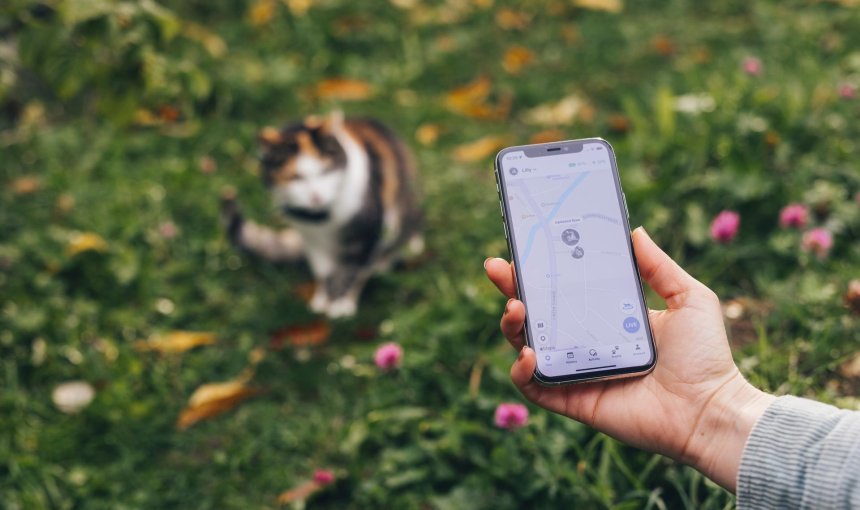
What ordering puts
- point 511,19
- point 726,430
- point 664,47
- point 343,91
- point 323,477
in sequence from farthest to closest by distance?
point 511,19
point 664,47
point 343,91
point 323,477
point 726,430

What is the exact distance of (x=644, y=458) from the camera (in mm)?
1870

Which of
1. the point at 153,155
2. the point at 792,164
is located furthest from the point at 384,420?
the point at 153,155

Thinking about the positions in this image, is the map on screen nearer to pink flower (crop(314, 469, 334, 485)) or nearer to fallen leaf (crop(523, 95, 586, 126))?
pink flower (crop(314, 469, 334, 485))

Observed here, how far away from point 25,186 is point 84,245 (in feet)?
2.70

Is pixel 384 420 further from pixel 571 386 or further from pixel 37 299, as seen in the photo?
pixel 37 299

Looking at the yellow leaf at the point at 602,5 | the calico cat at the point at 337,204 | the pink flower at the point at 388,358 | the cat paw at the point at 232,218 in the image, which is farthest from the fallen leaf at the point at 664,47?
Result: the pink flower at the point at 388,358

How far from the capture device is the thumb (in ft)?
5.07

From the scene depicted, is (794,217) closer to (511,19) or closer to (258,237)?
(258,237)

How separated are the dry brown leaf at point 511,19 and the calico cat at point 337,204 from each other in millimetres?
1931

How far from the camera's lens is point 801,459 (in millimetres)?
1246

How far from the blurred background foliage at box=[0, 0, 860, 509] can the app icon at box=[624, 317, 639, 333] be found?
415mm

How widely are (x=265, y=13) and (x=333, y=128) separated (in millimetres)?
2217

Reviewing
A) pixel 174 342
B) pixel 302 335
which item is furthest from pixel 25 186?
pixel 302 335

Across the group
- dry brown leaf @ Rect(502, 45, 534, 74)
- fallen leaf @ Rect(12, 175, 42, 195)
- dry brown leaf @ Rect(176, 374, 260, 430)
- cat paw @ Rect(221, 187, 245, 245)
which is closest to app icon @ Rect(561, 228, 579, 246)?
dry brown leaf @ Rect(176, 374, 260, 430)
